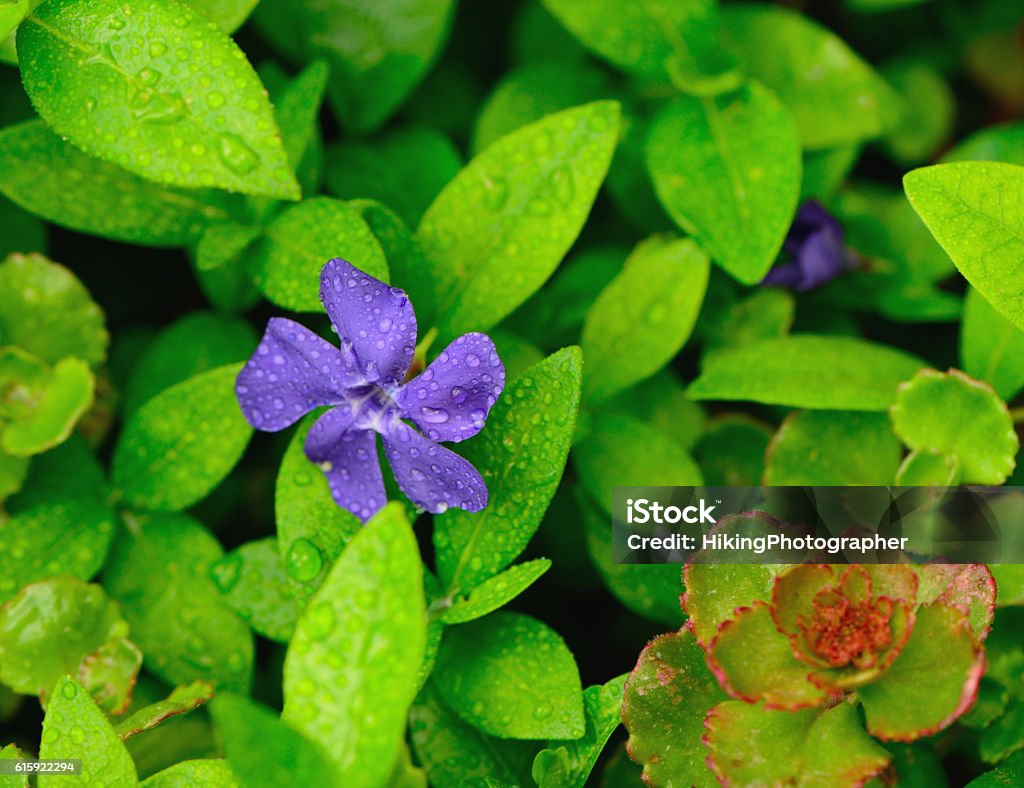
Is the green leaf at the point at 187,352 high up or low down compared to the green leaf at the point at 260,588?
up

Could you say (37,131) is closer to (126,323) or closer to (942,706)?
(126,323)

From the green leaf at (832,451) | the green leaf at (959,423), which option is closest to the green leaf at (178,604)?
the green leaf at (832,451)

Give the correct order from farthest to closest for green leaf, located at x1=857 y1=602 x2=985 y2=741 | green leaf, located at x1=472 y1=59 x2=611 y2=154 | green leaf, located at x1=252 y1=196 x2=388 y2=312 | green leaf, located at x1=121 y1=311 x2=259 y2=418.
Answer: green leaf, located at x1=472 y1=59 x2=611 y2=154
green leaf, located at x1=121 y1=311 x2=259 y2=418
green leaf, located at x1=252 y1=196 x2=388 y2=312
green leaf, located at x1=857 y1=602 x2=985 y2=741

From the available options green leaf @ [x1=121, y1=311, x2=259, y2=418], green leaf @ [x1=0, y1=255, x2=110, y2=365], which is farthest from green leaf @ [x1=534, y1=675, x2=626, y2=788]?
green leaf @ [x1=0, y1=255, x2=110, y2=365]

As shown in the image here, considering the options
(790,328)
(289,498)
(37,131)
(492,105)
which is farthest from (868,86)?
(37,131)

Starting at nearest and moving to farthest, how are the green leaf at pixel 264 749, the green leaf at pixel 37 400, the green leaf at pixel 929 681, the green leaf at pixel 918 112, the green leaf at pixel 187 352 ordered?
the green leaf at pixel 264 749, the green leaf at pixel 929 681, the green leaf at pixel 37 400, the green leaf at pixel 187 352, the green leaf at pixel 918 112

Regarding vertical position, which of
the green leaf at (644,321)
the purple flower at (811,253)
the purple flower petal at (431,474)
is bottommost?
the purple flower at (811,253)

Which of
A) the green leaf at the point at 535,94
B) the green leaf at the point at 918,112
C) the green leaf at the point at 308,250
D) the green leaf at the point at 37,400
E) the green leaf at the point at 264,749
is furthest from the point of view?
the green leaf at the point at 918,112

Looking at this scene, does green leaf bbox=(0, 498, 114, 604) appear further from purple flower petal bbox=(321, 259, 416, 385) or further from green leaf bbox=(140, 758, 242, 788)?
purple flower petal bbox=(321, 259, 416, 385)
